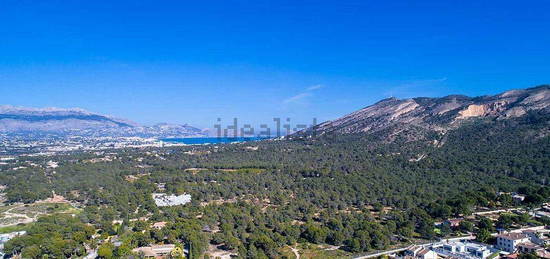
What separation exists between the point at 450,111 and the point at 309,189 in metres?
77.6

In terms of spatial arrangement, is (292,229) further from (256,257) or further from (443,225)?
(443,225)

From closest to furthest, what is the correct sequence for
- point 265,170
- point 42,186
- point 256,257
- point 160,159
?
point 256,257
point 42,186
point 265,170
point 160,159

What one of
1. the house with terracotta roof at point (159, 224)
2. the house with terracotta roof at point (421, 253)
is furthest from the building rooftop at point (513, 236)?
the house with terracotta roof at point (159, 224)

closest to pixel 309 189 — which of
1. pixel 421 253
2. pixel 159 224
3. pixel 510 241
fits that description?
pixel 159 224

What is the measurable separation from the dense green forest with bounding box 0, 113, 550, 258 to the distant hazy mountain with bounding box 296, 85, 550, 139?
21.6 ft

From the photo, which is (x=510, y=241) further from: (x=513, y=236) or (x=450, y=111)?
(x=450, y=111)

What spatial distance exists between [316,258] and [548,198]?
1444 inches

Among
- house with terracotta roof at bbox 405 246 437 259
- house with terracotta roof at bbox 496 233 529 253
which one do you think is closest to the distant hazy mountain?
house with terracotta roof at bbox 496 233 529 253

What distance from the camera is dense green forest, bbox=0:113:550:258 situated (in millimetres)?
37344

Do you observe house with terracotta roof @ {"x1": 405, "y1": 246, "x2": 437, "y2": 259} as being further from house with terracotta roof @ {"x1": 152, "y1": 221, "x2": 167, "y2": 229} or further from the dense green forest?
house with terracotta roof @ {"x1": 152, "y1": 221, "x2": 167, "y2": 229}

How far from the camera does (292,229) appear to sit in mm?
38344

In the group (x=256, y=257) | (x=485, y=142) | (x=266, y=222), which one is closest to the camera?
(x=256, y=257)

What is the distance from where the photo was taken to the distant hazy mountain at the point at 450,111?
102m

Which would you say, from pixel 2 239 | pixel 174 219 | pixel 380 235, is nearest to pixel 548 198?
pixel 380 235
